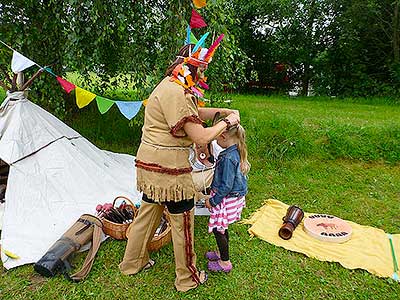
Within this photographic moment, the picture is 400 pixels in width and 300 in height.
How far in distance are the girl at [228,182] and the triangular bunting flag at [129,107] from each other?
1.03 meters

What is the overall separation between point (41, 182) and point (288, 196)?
8.04 ft

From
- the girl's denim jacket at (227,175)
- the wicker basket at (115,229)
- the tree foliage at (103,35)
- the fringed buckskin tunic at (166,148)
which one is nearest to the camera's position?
the fringed buckskin tunic at (166,148)

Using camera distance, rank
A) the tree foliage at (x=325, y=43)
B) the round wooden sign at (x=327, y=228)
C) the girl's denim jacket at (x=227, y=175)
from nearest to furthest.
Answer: the girl's denim jacket at (x=227, y=175) → the round wooden sign at (x=327, y=228) → the tree foliage at (x=325, y=43)

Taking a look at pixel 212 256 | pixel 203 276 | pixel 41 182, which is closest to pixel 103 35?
pixel 41 182

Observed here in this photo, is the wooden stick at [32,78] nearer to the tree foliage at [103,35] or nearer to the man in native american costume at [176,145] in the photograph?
the tree foliage at [103,35]

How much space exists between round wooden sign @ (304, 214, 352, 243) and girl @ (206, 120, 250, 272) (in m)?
0.96

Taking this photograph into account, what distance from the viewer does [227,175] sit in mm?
2418

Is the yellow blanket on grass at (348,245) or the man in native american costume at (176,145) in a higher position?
the man in native american costume at (176,145)

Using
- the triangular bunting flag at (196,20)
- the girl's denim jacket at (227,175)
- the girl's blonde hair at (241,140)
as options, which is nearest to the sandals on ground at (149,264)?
the girl's denim jacket at (227,175)

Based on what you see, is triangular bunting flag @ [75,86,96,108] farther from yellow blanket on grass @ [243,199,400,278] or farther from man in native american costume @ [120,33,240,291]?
yellow blanket on grass @ [243,199,400,278]

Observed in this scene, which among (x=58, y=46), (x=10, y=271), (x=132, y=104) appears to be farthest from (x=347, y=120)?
(x=10, y=271)

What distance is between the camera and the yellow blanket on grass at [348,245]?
9.22 ft

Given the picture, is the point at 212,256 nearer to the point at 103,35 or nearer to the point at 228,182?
the point at 228,182

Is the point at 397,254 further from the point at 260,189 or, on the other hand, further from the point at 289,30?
the point at 289,30
